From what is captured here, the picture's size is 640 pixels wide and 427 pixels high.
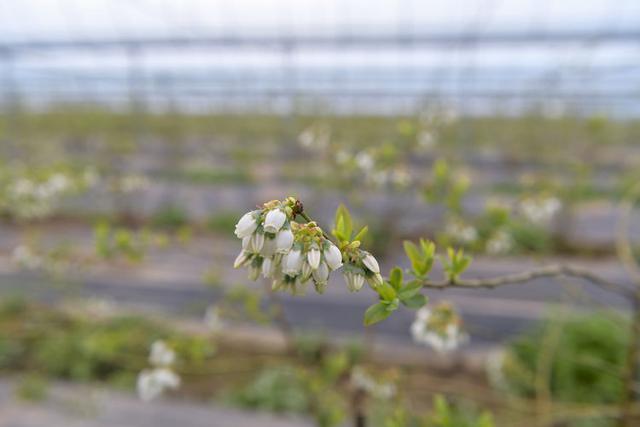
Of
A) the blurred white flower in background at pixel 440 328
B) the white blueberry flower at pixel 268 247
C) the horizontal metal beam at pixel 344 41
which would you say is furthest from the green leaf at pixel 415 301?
the horizontal metal beam at pixel 344 41

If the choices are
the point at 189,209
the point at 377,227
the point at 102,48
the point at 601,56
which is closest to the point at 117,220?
the point at 189,209

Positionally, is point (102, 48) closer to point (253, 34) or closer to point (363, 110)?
point (253, 34)

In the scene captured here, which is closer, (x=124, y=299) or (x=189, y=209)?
(x=124, y=299)

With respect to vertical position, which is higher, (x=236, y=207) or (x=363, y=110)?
(x=363, y=110)

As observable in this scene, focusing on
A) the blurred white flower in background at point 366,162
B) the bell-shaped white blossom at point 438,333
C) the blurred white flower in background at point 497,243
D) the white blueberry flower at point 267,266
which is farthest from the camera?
the blurred white flower in background at point 497,243

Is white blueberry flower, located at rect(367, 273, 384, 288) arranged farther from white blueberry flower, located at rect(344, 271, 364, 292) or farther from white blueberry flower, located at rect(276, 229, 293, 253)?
white blueberry flower, located at rect(276, 229, 293, 253)

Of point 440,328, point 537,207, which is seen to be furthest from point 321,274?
point 537,207

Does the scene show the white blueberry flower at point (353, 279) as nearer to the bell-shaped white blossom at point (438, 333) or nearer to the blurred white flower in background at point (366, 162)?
the bell-shaped white blossom at point (438, 333)

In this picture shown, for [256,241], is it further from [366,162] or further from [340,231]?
[366,162]
